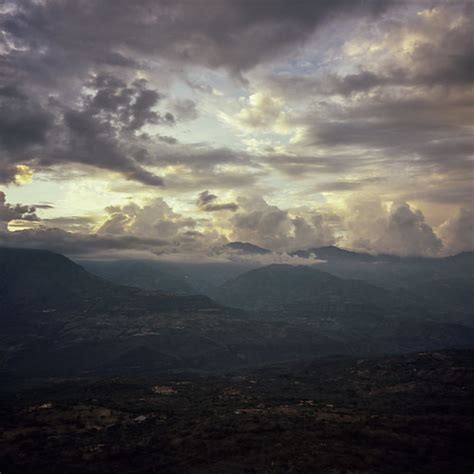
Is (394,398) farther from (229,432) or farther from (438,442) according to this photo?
(229,432)

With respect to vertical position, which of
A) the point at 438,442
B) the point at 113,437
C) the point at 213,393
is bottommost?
the point at 213,393

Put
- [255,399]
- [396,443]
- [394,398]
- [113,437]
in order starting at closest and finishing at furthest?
[396,443], [113,437], [255,399], [394,398]

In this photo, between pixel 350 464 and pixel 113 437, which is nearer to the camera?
pixel 350 464

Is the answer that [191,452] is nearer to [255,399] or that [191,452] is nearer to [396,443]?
[396,443]

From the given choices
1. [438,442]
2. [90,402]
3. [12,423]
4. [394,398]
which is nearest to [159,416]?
[90,402]

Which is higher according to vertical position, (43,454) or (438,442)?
(438,442)

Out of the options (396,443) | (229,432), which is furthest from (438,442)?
(229,432)

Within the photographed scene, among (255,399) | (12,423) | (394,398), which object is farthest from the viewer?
(394,398)

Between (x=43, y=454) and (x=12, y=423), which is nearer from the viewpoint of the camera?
(x=43, y=454)

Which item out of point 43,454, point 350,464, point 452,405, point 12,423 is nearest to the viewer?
point 350,464
